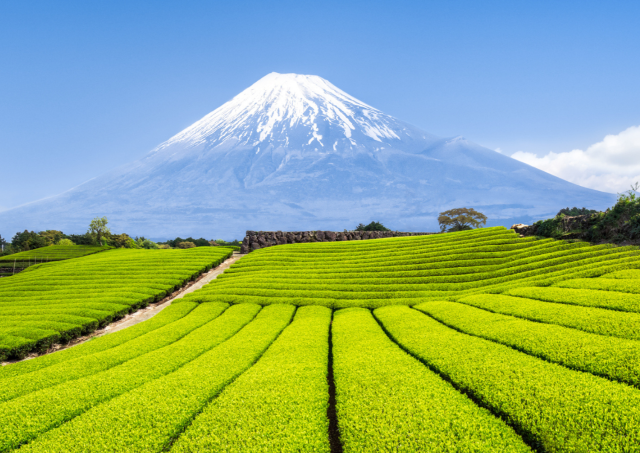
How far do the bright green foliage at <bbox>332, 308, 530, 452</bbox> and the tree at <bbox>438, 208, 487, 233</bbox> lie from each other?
176 ft

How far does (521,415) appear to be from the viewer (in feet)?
13.8

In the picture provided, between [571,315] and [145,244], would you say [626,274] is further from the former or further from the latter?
[145,244]

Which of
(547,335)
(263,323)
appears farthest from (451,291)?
(263,323)

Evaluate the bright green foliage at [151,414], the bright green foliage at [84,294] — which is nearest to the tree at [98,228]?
the bright green foliage at [84,294]

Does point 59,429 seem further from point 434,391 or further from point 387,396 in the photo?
point 434,391

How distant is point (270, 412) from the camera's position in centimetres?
474

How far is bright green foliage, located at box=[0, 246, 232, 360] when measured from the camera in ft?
35.8

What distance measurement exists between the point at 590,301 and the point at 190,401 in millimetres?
10168

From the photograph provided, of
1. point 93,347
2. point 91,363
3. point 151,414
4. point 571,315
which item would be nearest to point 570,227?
point 571,315

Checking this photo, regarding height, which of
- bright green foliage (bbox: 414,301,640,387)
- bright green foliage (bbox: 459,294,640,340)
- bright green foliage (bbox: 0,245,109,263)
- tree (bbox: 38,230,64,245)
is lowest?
bright green foliage (bbox: 414,301,640,387)

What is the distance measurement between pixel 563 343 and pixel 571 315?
6.75 feet

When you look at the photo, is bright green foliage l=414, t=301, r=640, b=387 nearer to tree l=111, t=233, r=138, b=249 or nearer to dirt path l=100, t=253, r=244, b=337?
dirt path l=100, t=253, r=244, b=337

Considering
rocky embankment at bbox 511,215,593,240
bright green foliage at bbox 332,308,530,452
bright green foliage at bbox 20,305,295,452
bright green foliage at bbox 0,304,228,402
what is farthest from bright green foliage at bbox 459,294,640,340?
bright green foliage at bbox 0,304,228,402

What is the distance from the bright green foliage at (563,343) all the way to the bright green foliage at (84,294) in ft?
44.3
